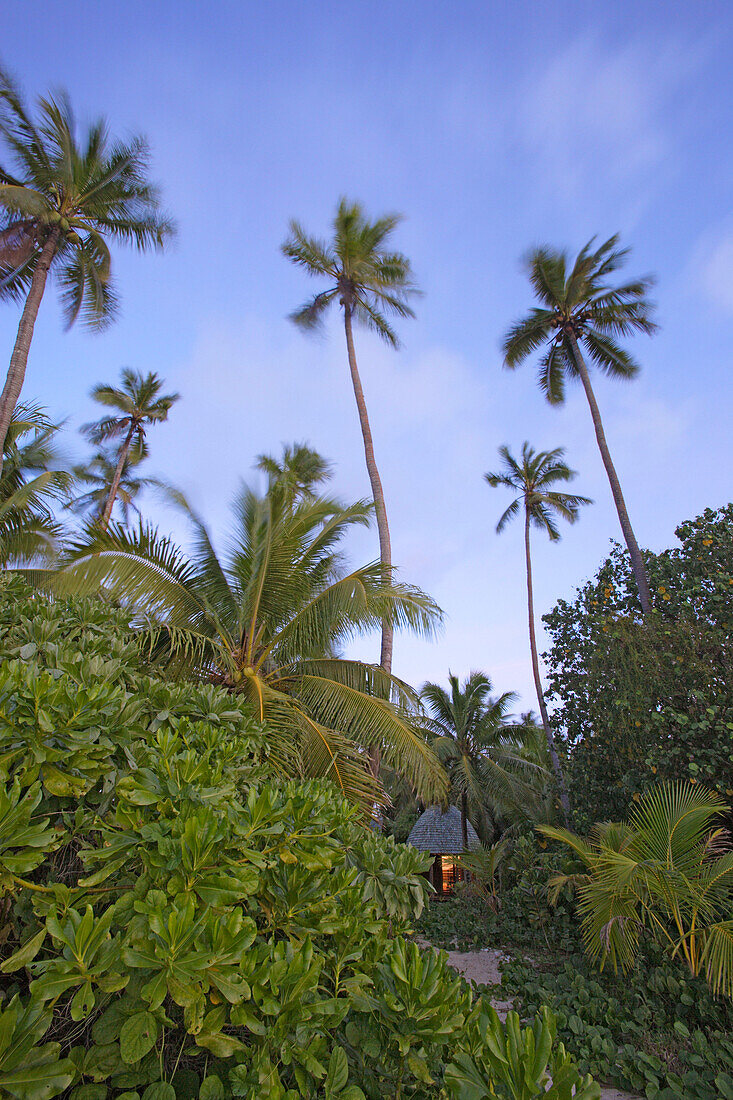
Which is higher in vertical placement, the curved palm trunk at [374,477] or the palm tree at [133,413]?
the palm tree at [133,413]

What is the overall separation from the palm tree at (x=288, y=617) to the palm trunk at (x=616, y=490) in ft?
17.2

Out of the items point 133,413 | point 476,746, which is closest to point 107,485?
point 133,413

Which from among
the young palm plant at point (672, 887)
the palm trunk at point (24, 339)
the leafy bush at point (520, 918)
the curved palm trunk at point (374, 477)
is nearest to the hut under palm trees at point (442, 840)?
the leafy bush at point (520, 918)

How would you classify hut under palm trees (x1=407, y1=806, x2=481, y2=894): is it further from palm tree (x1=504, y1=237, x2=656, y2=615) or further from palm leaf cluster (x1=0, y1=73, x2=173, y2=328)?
palm leaf cluster (x1=0, y1=73, x2=173, y2=328)

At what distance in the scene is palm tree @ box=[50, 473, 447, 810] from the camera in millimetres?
7129

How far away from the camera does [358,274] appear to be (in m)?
13.9

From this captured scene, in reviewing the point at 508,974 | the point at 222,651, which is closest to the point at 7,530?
the point at 222,651

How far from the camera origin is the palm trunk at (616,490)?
437 inches

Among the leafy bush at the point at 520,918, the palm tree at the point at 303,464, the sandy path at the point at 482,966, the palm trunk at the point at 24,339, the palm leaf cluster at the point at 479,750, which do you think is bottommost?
the sandy path at the point at 482,966

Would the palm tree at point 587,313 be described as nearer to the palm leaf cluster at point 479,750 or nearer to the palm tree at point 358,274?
the palm tree at point 358,274

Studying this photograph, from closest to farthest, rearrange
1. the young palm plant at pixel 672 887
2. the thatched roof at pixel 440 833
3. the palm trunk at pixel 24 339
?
the young palm plant at pixel 672 887 → the palm trunk at pixel 24 339 → the thatched roof at pixel 440 833

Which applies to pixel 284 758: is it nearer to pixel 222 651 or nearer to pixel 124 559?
pixel 222 651

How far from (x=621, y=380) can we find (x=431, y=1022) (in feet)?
50.4

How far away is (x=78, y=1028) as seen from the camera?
1.55 meters
